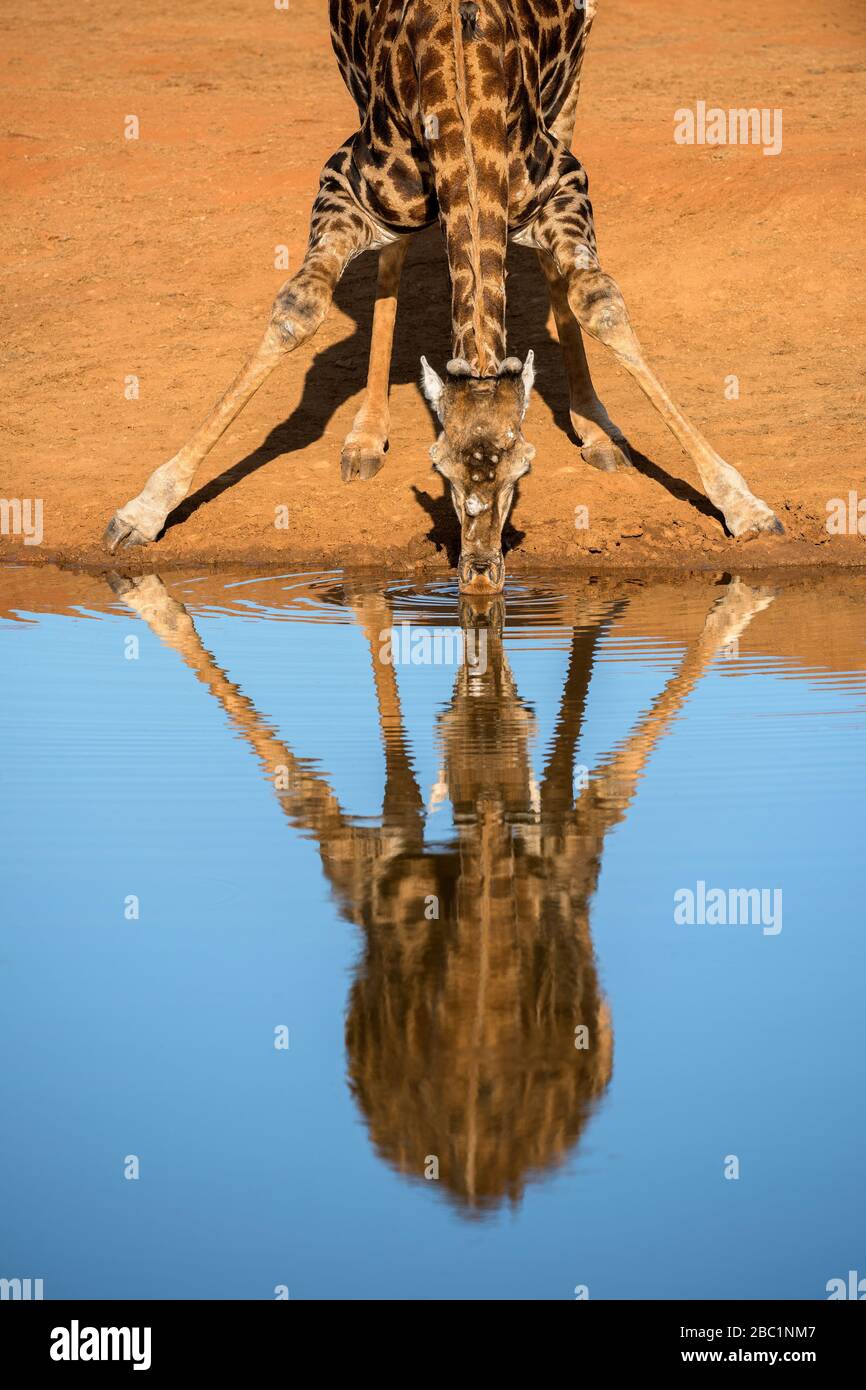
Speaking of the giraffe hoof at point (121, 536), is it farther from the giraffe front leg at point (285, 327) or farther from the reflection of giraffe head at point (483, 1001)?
the reflection of giraffe head at point (483, 1001)

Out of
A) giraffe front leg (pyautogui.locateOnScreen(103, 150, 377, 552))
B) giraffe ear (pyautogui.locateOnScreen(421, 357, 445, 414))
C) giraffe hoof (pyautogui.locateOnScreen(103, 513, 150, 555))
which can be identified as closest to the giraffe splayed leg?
giraffe front leg (pyautogui.locateOnScreen(103, 150, 377, 552))

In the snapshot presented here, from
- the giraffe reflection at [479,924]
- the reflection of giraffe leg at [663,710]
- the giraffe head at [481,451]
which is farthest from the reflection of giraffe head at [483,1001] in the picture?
the giraffe head at [481,451]

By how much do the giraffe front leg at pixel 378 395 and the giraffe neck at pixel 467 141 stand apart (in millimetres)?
1832

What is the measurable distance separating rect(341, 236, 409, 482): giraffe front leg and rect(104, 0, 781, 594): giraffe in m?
0.02

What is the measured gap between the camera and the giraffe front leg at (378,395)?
1166 centimetres

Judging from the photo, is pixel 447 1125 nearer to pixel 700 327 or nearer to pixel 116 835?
pixel 116 835

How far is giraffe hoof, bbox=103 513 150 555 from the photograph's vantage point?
10766mm

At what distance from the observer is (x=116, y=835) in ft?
18.6

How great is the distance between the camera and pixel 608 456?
1141 cm

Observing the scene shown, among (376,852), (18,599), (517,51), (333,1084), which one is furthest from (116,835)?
(517,51)

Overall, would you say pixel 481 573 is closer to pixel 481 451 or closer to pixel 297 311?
pixel 481 451

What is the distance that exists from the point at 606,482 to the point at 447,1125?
769 centimetres

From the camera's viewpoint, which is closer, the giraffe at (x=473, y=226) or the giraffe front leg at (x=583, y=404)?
the giraffe at (x=473, y=226)

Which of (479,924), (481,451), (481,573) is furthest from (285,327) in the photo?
(479,924)
